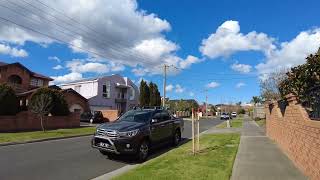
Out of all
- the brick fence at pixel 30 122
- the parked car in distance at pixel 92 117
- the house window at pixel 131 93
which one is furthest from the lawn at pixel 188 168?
the house window at pixel 131 93

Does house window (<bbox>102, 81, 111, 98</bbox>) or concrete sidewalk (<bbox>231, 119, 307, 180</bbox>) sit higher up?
house window (<bbox>102, 81, 111, 98</bbox>)

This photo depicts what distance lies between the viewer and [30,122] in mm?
27969

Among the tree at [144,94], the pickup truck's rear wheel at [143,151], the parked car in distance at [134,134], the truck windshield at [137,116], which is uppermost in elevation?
the tree at [144,94]

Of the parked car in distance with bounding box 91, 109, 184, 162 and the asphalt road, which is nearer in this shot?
the asphalt road

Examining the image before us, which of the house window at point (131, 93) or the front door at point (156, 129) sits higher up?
the house window at point (131, 93)

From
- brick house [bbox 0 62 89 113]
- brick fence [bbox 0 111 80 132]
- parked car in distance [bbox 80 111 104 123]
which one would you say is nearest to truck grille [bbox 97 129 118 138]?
brick fence [bbox 0 111 80 132]

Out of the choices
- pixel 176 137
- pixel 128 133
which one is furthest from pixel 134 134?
pixel 176 137

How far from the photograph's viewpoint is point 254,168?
994 centimetres

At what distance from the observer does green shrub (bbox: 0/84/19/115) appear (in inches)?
1040

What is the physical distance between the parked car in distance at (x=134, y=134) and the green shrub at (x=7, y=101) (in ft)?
51.4

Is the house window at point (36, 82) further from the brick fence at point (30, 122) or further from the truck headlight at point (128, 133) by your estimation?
the truck headlight at point (128, 133)

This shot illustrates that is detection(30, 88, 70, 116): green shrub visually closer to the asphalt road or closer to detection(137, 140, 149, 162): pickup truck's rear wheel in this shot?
the asphalt road

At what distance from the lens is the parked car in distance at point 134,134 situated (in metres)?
11.7

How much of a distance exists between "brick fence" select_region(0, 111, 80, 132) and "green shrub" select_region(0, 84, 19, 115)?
643 mm
